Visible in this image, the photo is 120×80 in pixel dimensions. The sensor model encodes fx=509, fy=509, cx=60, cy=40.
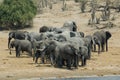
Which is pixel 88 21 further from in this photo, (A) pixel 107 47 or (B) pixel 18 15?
(A) pixel 107 47

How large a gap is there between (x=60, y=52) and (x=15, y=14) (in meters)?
16.2

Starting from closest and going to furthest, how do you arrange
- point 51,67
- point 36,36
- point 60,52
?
point 60,52, point 51,67, point 36,36

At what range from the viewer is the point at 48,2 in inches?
2008

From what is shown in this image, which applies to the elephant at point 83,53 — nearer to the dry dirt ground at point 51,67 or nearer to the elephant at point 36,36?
the dry dirt ground at point 51,67

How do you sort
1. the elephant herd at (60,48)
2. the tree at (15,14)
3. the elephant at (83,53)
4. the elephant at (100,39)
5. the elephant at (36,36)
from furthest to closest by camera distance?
the tree at (15,14)
the elephant at (100,39)
the elephant at (36,36)
the elephant at (83,53)
the elephant herd at (60,48)

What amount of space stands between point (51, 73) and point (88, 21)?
56.3 feet

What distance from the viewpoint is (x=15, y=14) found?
38.1 metres

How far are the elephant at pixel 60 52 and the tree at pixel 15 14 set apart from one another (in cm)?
1480

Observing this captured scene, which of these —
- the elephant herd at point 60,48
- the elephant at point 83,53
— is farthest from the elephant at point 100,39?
the elephant at point 83,53

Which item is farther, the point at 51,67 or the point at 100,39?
the point at 100,39

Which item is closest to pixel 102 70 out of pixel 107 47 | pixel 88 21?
pixel 107 47

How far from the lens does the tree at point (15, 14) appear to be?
38062 millimetres

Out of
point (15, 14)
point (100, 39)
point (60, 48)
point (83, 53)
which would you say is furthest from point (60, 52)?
point (15, 14)

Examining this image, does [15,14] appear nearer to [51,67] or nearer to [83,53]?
[51,67]
